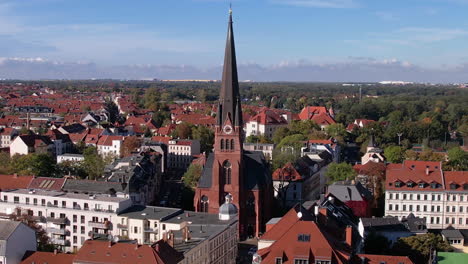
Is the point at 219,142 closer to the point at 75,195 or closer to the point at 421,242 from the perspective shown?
the point at 75,195

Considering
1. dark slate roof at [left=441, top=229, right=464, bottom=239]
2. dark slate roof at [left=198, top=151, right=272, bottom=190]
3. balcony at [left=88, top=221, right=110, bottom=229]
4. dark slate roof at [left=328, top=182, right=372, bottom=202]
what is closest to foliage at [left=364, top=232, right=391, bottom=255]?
dark slate roof at [left=441, top=229, right=464, bottom=239]

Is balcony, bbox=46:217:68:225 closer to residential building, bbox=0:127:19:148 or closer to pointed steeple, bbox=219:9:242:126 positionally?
pointed steeple, bbox=219:9:242:126

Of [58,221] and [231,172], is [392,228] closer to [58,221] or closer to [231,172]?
[231,172]

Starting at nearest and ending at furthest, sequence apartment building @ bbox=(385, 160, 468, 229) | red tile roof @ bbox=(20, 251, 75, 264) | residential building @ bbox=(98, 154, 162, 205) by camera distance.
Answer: red tile roof @ bbox=(20, 251, 75, 264)
residential building @ bbox=(98, 154, 162, 205)
apartment building @ bbox=(385, 160, 468, 229)

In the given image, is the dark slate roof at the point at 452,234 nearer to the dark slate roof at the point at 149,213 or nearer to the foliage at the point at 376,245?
the foliage at the point at 376,245

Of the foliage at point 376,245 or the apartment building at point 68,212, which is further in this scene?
the apartment building at point 68,212

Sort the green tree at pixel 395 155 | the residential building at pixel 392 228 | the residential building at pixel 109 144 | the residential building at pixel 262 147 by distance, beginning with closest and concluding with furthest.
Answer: the residential building at pixel 392 228, the green tree at pixel 395 155, the residential building at pixel 109 144, the residential building at pixel 262 147

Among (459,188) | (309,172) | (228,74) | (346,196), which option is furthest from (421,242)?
(309,172)

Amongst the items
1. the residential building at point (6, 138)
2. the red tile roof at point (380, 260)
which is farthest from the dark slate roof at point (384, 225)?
the residential building at point (6, 138)

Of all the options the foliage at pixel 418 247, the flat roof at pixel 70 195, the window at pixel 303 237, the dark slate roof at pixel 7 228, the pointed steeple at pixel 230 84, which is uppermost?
the pointed steeple at pixel 230 84
